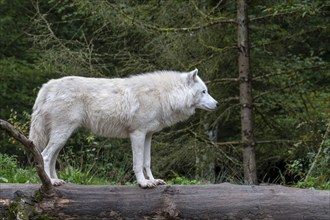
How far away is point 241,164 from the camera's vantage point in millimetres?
14000

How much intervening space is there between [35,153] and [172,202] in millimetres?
1478

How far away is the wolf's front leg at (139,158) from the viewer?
24.2 ft

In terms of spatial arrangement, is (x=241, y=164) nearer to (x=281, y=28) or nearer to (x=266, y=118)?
(x=266, y=118)

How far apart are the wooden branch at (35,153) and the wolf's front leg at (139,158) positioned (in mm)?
966

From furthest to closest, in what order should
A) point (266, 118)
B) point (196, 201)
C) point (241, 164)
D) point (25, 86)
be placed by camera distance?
point (25, 86) < point (266, 118) < point (241, 164) < point (196, 201)

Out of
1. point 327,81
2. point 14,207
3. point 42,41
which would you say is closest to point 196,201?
point 14,207

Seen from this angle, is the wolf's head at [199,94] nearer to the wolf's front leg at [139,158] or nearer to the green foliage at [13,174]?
the wolf's front leg at [139,158]

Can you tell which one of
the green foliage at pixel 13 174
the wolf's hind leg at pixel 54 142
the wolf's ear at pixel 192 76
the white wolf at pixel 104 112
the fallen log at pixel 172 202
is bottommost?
the fallen log at pixel 172 202

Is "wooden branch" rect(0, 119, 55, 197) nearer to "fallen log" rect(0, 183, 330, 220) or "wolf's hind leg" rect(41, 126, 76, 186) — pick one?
"fallen log" rect(0, 183, 330, 220)

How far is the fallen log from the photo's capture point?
6.79 meters

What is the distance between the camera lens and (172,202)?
278 inches

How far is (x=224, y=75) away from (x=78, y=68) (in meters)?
3.55

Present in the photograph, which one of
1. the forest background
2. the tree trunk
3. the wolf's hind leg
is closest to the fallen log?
the wolf's hind leg

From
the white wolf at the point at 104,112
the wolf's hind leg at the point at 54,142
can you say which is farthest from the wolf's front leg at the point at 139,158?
the wolf's hind leg at the point at 54,142
